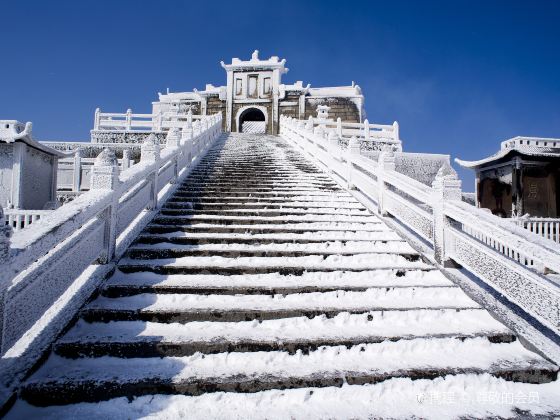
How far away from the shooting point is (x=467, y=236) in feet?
13.0

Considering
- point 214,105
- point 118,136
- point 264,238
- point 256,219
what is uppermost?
point 214,105

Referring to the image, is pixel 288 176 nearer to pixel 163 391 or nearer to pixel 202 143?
pixel 202 143

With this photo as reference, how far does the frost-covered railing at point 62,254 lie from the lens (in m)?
2.32

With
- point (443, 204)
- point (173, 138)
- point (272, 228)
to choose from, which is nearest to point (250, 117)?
point (173, 138)

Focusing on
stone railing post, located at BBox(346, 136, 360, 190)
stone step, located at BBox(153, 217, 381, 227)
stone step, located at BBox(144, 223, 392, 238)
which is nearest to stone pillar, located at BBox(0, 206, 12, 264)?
stone step, located at BBox(144, 223, 392, 238)

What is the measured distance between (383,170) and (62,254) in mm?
5200

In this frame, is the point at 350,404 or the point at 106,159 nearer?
the point at 350,404

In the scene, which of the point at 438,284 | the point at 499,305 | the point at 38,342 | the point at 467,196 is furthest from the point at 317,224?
the point at 467,196

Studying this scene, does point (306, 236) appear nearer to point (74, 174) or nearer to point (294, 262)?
point (294, 262)

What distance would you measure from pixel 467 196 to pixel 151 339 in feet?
72.2

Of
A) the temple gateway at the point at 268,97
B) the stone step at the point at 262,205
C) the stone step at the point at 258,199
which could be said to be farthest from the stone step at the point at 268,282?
the temple gateway at the point at 268,97

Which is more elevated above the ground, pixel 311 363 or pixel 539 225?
pixel 539 225

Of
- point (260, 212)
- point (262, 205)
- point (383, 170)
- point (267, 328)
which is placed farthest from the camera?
point (262, 205)

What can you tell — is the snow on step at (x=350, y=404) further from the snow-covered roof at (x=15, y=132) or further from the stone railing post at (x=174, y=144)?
the snow-covered roof at (x=15, y=132)
